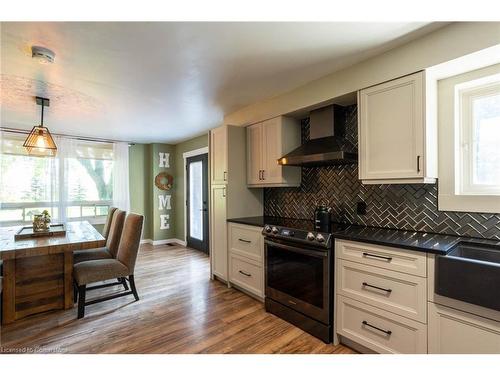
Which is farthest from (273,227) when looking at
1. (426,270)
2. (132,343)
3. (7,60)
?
(7,60)

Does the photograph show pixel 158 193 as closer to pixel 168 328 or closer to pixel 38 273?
pixel 38 273

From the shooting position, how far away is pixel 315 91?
246cm

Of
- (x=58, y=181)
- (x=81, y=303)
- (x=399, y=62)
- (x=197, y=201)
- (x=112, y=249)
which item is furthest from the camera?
(x=197, y=201)

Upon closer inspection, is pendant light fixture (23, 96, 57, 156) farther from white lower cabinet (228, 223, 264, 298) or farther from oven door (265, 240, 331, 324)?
oven door (265, 240, 331, 324)

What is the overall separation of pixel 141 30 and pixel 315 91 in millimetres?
1575

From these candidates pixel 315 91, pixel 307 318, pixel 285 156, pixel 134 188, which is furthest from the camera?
pixel 134 188

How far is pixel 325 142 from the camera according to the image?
2482 mm

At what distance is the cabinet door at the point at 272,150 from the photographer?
9.53ft

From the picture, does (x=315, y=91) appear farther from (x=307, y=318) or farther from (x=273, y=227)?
(x=307, y=318)

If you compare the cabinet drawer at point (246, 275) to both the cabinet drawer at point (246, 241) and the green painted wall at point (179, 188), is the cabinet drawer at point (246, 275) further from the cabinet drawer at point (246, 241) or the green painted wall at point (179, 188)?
the green painted wall at point (179, 188)

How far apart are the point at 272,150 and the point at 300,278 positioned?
1.45 meters

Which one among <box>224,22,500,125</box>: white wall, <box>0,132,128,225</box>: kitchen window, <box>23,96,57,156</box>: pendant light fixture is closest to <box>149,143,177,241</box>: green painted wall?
<box>0,132,128,225</box>: kitchen window

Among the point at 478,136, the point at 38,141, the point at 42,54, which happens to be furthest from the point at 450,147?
the point at 38,141

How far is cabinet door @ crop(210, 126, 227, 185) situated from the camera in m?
3.25
